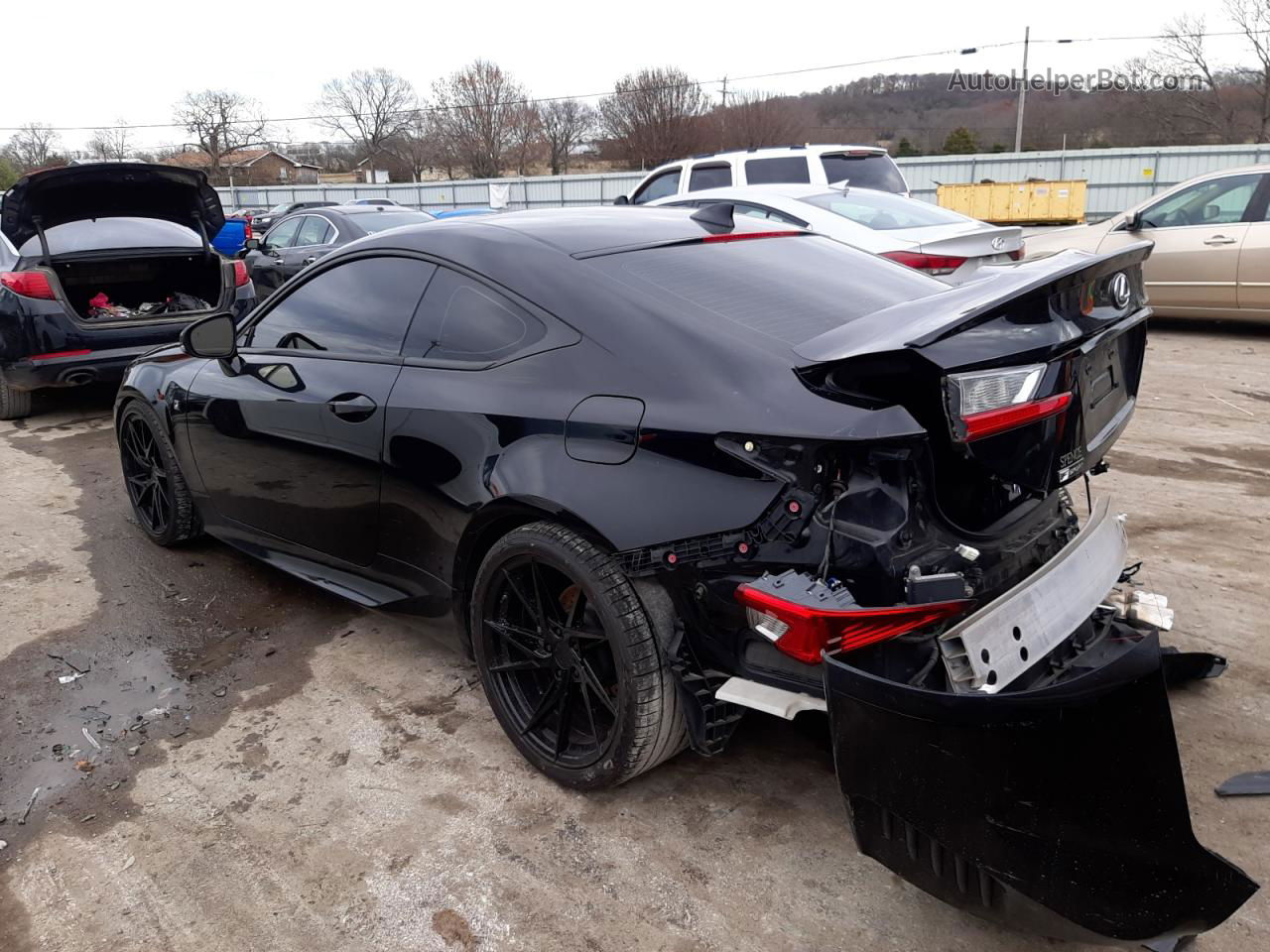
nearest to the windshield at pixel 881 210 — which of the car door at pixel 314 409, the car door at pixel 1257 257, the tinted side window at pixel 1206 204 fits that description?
the tinted side window at pixel 1206 204

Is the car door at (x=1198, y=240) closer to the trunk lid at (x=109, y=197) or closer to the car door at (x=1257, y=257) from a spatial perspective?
the car door at (x=1257, y=257)

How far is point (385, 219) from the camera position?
11375 mm

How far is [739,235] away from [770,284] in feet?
1.61

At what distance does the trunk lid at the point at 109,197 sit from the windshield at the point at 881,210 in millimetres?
4957

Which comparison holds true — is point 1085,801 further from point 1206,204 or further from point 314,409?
point 1206,204

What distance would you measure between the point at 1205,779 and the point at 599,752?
167cm

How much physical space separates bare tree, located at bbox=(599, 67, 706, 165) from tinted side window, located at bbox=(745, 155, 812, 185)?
44.4 metres

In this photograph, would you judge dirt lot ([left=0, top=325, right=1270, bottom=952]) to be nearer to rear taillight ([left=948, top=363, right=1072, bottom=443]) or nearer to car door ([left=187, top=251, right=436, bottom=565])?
car door ([left=187, top=251, right=436, bottom=565])

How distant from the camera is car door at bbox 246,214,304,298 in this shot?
11.4 m

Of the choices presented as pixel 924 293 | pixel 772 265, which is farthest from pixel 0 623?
pixel 924 293

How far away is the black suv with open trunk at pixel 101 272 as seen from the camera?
703cm

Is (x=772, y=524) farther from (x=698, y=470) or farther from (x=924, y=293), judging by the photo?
(x=924, y=293)

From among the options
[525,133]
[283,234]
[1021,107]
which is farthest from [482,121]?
[283,234]

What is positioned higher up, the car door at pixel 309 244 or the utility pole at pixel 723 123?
the utility pole at pixel 723 123
